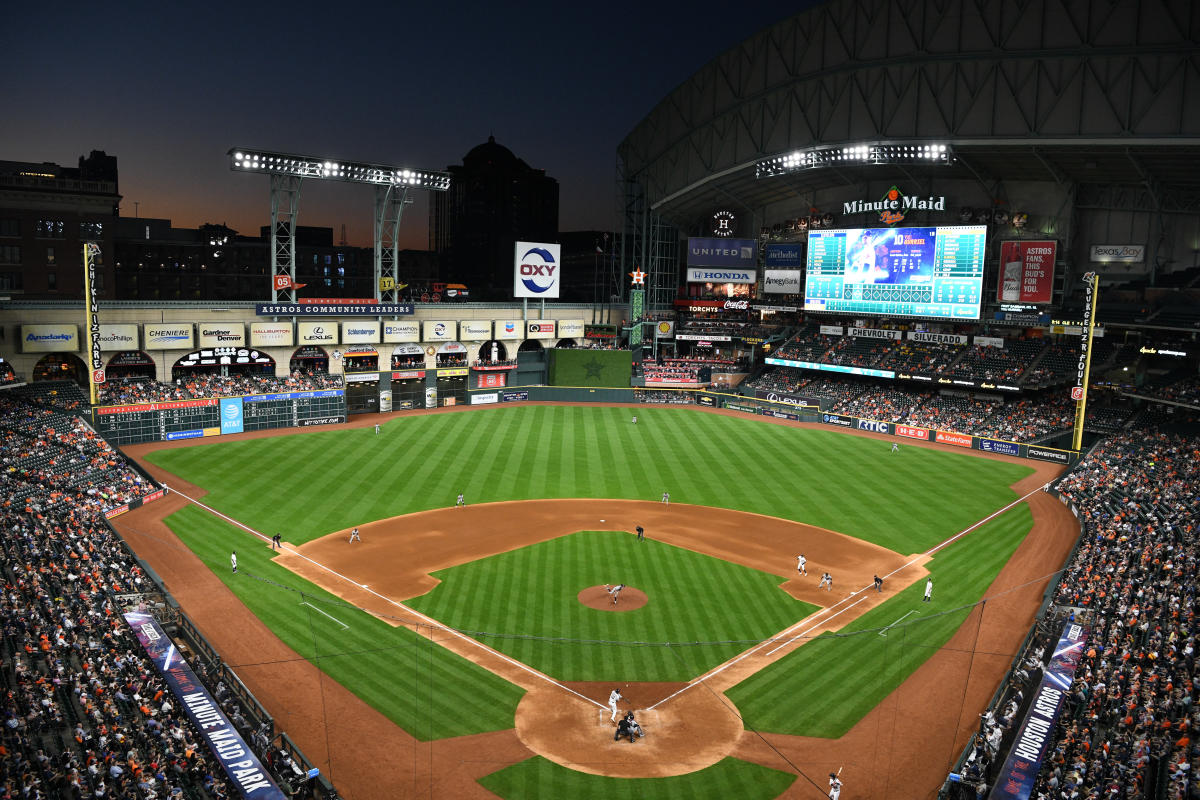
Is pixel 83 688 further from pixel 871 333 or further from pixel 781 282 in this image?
pixel 781 282

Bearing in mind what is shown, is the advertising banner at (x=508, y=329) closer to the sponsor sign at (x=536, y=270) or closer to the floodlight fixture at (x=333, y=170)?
the sponsor sign at (x=536, y=270)

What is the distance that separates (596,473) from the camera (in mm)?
44844

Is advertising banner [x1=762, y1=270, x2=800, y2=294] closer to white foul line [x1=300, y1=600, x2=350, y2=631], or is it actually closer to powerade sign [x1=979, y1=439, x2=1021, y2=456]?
powerade sign [x1=979, y1=439, x2=1021, y2=456]

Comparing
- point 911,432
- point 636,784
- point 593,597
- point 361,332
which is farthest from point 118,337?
point 911,432

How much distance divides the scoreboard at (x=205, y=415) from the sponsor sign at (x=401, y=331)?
6.50m

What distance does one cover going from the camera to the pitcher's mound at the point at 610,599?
87.2ft

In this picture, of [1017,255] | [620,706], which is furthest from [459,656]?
[1017,255]

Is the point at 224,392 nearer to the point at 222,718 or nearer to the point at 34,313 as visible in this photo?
the point at 34,313

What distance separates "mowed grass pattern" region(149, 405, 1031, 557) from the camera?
36844mm

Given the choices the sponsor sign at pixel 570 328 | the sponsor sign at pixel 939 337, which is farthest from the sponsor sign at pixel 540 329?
the sponsor sign at pixel 939 337

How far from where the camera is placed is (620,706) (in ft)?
67.9

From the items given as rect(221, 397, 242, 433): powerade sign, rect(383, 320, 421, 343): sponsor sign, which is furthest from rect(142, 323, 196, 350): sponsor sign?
rect(383, 320, 421, 343): sponsor sign

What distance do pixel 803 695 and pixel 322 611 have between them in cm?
1531

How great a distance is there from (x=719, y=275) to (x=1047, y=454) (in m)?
33.6
